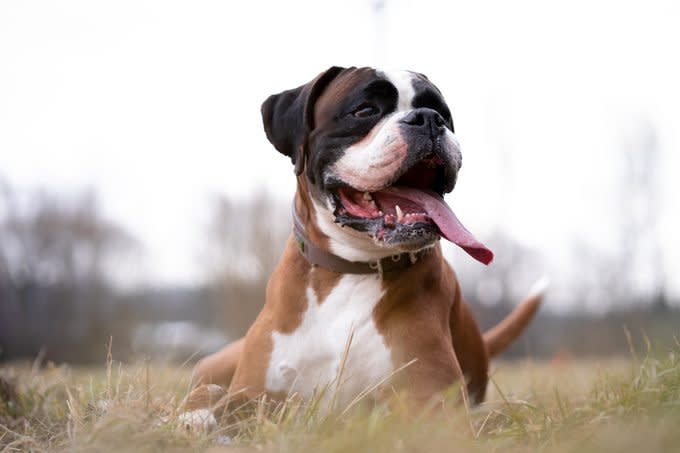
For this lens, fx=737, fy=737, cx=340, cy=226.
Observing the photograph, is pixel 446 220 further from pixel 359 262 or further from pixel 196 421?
pixel 196 421

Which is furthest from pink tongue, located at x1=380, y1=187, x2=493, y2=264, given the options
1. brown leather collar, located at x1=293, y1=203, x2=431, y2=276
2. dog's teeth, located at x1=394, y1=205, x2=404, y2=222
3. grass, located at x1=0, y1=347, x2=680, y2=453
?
grass, located at x1=0, y1=347, x2=680, y2=453

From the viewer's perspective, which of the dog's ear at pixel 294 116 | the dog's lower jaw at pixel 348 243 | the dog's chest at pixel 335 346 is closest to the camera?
the dog's chest at pixel 335 346

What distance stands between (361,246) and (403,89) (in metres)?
0.71

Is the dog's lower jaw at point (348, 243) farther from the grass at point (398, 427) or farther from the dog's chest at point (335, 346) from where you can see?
the grass at point (398, 427)

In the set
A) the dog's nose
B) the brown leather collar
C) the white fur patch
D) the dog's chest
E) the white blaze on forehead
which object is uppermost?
the white blaze on forehead

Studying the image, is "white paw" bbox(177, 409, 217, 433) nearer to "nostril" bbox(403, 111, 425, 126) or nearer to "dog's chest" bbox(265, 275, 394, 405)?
"dog's chest" bbox(265, 275, 394, 405)

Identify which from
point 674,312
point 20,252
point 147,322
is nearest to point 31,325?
point 20,252

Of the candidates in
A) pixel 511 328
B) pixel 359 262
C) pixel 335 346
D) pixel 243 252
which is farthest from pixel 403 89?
pixel 243 252

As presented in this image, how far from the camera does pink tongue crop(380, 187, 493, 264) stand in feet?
9.17

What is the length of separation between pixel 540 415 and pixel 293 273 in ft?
4.02

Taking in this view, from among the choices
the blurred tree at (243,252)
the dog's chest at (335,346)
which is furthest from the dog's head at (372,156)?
the blurred tree at (243,252)

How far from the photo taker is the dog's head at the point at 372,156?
2.90 meters

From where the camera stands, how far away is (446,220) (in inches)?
115

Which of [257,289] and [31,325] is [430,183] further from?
[31,325]
